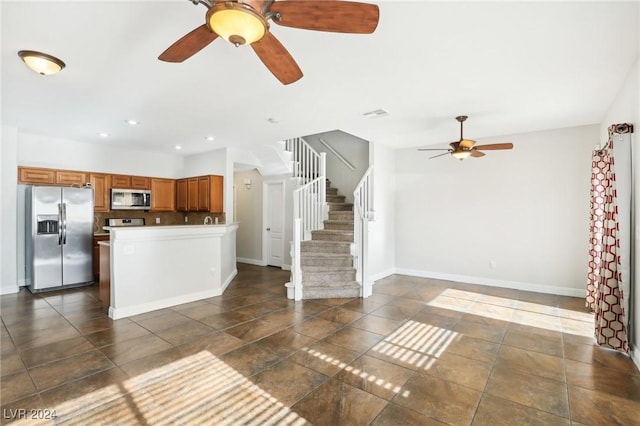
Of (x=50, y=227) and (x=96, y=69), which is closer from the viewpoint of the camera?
(x=96, y=69)

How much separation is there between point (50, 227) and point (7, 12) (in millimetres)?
4322

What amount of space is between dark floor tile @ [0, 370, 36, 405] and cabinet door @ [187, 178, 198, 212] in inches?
177

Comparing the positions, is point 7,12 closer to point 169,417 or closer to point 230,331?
point 169,417

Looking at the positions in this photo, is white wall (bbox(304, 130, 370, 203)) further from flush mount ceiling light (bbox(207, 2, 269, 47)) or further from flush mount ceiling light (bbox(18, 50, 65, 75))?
flush mount ceiling light (bbox(207, 2, 269, 47))

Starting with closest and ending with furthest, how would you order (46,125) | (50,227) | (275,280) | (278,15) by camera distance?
(278,15) → (46,125) → (50,227) → (275,280)

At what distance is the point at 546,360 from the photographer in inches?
115

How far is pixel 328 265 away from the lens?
528 cm

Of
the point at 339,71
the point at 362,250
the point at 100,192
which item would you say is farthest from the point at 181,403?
the point at 100,192

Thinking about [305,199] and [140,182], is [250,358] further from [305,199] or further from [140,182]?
[140,182]

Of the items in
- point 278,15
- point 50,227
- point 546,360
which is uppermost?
point 278,15

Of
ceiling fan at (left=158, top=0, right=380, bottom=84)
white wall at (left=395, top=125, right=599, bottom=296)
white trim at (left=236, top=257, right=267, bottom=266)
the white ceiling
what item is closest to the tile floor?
white wall at (left=395, top=125, right=599, bottom=296)

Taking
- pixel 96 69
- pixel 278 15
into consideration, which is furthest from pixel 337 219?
pixel 278 15

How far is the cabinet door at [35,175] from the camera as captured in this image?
5.39 m

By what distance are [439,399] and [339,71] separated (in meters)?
2.93
